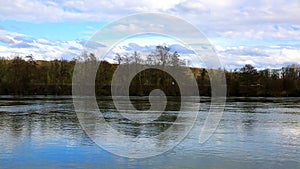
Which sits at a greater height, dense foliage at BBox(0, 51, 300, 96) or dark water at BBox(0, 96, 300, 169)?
dense foliage at BBox(0, 51, 300, 96)

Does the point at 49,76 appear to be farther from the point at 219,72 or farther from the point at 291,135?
the point at 291,135

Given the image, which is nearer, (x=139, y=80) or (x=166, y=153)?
(x=166, y=153)

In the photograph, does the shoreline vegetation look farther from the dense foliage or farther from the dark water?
the dark water

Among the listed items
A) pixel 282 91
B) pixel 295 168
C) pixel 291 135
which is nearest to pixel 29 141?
pixel 295 168

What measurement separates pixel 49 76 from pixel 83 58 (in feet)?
36.2

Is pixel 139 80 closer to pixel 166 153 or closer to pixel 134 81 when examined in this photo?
pixel 134 81

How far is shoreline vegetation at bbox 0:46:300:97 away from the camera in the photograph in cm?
6162

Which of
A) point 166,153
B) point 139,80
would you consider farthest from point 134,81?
point 166,153

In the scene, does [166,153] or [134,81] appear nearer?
[166,153]

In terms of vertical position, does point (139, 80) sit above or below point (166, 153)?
above

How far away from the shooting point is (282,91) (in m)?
62.7

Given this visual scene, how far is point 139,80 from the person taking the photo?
6297cm

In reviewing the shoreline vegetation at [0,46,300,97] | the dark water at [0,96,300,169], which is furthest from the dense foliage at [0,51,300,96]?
the dark water at [0,96,300,169]

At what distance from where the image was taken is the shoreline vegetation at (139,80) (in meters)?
61.6
